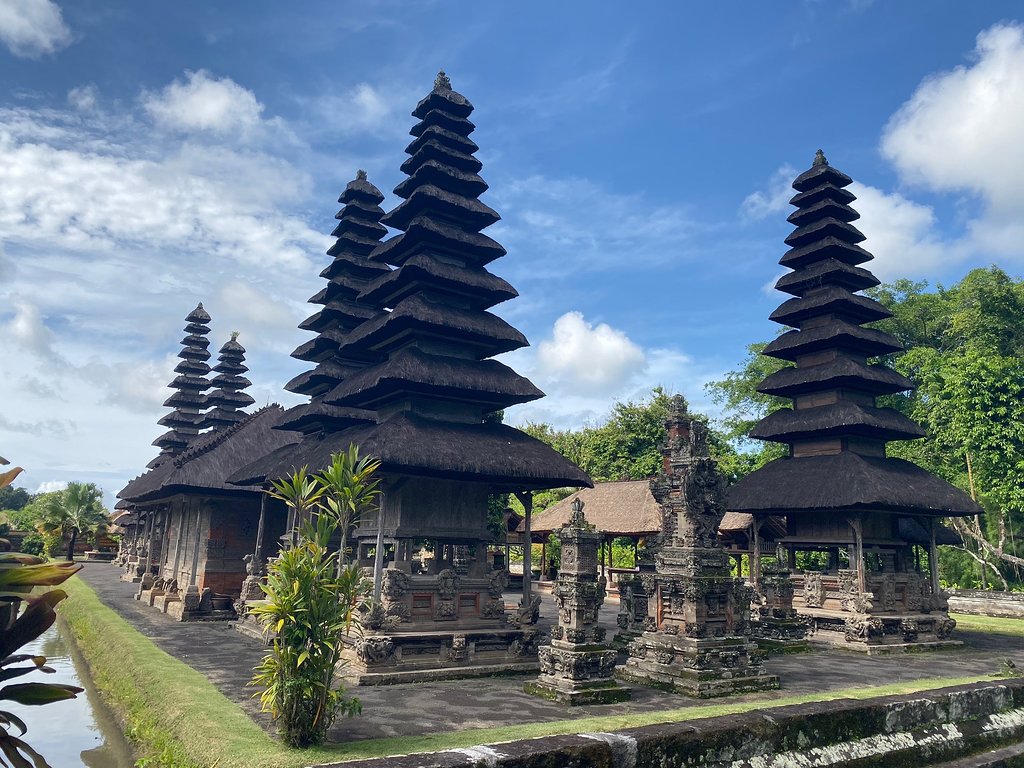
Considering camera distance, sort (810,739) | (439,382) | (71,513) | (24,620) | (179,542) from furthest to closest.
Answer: (71,513) → (179,542) → (439,382) → (810,739) → (24,620)

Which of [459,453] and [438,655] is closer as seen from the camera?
[438,655]

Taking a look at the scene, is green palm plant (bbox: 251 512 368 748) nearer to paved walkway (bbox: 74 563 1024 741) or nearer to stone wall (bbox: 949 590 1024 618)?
paved walkway (bbox: 74 563 1024 741)

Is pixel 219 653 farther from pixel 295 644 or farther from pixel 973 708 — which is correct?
pixel 973 708

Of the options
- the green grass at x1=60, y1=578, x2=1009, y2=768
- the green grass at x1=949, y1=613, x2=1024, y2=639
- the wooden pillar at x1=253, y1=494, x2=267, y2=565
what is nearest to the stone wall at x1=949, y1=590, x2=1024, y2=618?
the green grass at x1=949, y1=613, x2=1024, y2=639

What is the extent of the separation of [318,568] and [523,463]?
865cm

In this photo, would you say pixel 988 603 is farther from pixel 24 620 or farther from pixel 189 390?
pixel 189 390

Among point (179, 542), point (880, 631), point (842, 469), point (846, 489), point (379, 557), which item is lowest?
point (880, 631)

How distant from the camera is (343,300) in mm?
27656

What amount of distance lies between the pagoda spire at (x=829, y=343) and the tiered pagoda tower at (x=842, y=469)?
5cm

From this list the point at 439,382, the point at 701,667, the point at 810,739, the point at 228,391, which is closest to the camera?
the point at 810,739

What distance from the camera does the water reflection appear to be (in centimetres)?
1225

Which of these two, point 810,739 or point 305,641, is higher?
point 305,641

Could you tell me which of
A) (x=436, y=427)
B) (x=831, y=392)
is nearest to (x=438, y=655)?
(x=436, y=427)

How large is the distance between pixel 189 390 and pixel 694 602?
4124 centimetres
